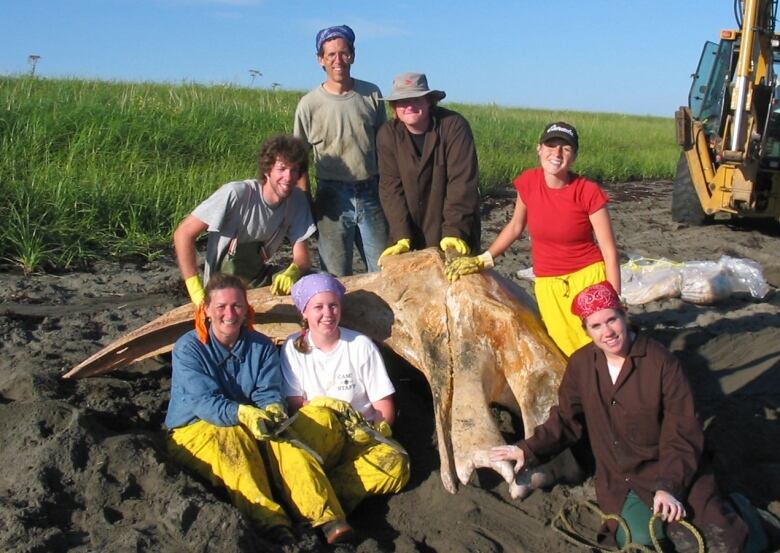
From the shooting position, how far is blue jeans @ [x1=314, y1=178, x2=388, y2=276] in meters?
4.98

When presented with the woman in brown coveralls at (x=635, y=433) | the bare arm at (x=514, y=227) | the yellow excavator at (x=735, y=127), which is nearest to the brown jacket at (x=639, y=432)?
the woman in brown coveralls at (x=635, y=433)

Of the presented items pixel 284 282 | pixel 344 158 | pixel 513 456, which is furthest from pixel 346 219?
pixel 513 456

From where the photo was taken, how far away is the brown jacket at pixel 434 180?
4.44m

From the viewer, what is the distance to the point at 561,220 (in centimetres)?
400

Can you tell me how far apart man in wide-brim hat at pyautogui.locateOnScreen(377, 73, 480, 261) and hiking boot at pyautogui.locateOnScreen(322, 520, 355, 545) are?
1.51m

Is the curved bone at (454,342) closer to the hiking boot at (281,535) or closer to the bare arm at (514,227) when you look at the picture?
the bare arm at (514,227)

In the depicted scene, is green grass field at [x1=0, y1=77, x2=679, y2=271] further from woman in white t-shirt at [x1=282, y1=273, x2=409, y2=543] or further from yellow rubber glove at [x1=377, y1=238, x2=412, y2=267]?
woman in white t-shirt at [x1=282, y1=273, x2=409, y2=543]

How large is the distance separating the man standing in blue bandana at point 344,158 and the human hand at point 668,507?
7.67ft

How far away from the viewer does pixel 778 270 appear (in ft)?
26.2

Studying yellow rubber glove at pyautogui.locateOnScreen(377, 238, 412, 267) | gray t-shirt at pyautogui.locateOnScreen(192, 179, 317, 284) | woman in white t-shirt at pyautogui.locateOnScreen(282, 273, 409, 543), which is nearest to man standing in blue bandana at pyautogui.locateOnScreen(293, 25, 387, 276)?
gray t-shirt at pyautogui.locateOnScreen(192, 179, 317, 284)

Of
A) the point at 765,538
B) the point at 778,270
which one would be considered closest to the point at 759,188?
the point at 778,270

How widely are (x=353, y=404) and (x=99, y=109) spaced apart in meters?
7.81

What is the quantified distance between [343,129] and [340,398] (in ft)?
5.44

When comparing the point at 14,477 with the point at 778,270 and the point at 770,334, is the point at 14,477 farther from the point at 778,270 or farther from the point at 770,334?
the point at 778,270
